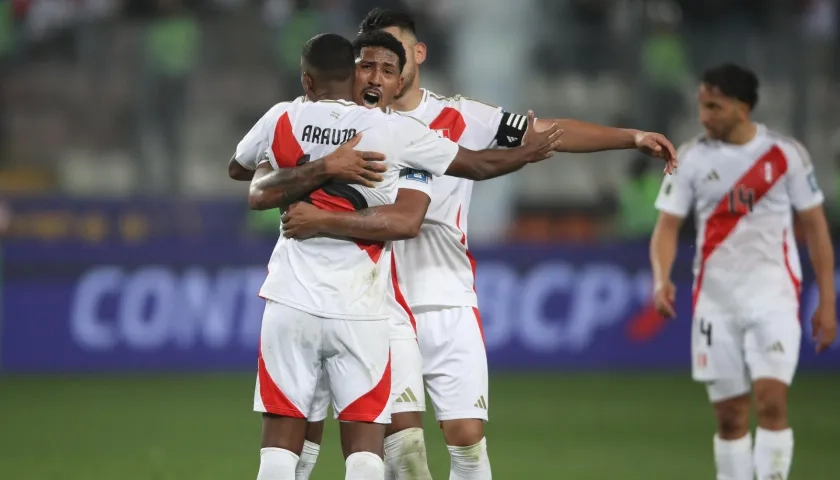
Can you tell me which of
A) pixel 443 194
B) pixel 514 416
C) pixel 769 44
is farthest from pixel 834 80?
pixel 443 194

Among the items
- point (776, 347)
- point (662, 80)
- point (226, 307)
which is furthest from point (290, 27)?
point (776, 347)

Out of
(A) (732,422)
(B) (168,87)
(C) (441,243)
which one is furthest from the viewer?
(B) (168,87)

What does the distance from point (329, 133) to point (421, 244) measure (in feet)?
4.01

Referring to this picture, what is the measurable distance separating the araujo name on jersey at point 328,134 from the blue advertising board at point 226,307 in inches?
358

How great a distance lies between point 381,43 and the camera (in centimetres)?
618

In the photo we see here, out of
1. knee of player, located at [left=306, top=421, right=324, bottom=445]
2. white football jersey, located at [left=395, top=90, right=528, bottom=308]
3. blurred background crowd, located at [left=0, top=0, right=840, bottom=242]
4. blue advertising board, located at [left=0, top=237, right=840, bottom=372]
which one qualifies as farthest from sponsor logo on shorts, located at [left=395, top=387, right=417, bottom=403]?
blurred background crowd, located at [left=0, top=0, right=840, bottom=242]

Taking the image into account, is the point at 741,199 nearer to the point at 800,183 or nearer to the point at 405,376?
the point at 800,183

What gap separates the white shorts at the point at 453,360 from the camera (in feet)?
21.4

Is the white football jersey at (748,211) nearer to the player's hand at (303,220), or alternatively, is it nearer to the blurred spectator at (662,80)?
the player's hand at (303,220)

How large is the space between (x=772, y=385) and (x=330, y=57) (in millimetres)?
3424

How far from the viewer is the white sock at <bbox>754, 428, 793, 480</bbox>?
24.8 feet

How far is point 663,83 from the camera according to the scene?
16.8 meters

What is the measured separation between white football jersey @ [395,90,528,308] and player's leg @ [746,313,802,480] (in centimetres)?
193

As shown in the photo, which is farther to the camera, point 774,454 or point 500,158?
point 774,454
